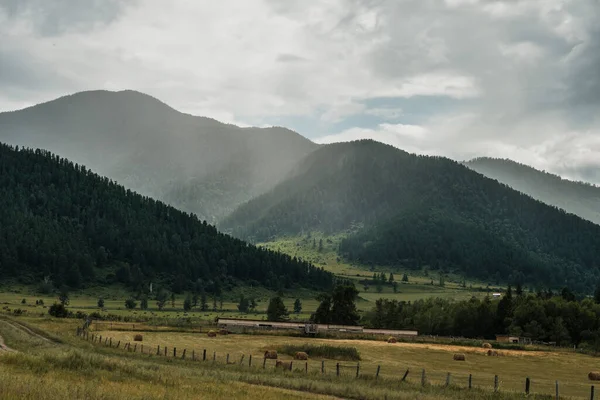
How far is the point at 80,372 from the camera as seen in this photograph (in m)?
36.4

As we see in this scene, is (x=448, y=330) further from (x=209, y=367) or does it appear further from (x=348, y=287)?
(x=209, y=367)

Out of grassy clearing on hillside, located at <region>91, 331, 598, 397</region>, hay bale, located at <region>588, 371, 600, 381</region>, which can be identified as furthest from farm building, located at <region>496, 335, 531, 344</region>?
hay bale, located at <region>588, 371, 600, 381</region>

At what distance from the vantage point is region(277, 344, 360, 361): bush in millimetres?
81188

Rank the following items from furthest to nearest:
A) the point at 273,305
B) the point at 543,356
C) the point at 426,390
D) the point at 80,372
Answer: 1. the point at 273,305
2. the point at 543,356
3. the point at 426,390
4. the point at 80,372

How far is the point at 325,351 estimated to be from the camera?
274ft

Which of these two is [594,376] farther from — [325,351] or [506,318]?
[506,318]

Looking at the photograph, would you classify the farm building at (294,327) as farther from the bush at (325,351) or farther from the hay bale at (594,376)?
the hay bale at (594,376)

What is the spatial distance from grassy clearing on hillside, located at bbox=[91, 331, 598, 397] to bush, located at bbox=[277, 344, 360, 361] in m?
1.66

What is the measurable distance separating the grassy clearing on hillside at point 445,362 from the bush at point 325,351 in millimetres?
1656

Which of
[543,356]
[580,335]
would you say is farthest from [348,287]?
[543,356]

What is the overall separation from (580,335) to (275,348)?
87258mm

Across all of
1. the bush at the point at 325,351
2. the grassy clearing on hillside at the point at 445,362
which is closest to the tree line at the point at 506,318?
the grassy clearing on hillside at the point at 445,362

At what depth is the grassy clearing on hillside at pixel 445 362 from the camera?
58.2m

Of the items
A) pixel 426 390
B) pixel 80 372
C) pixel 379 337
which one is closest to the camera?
pixel 80 372
